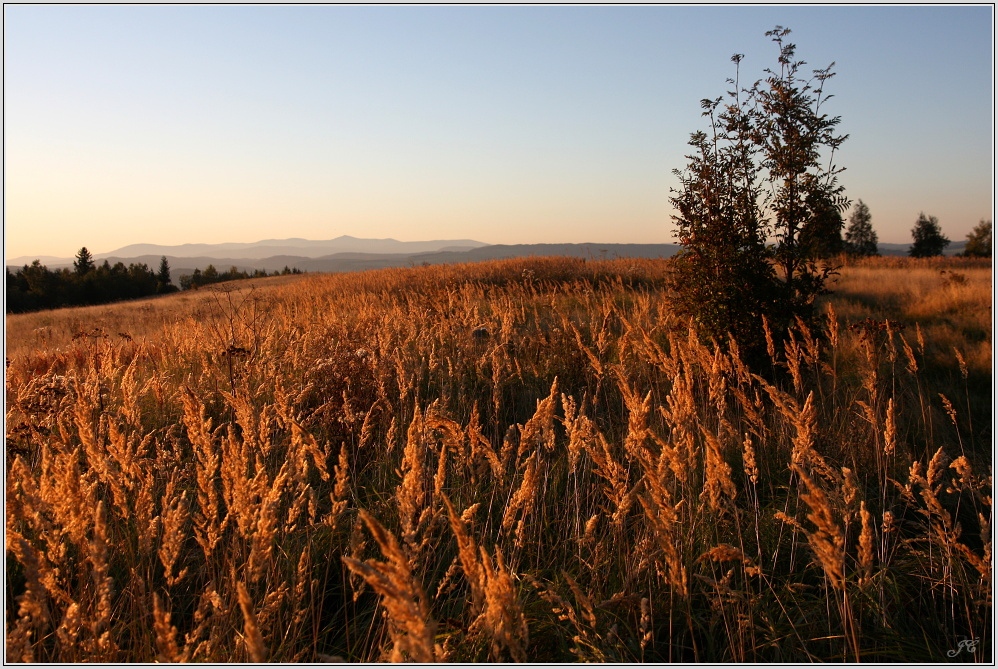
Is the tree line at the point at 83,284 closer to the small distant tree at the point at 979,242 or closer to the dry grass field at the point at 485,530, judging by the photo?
the dry grass field at the point at 485,530

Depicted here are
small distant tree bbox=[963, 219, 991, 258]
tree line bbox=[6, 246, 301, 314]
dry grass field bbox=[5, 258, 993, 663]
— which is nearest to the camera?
dry grass field bbox=[5, 258, 993, 663]

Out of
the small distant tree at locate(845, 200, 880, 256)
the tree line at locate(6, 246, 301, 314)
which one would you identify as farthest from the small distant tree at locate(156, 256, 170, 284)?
the small distant tree at locate(845, 200, 880, 256)

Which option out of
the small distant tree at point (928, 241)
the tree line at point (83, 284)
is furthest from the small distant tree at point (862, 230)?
the tree line at point (83, 284)

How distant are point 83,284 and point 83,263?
4.79 meters

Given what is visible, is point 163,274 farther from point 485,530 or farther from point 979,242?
point 979,242

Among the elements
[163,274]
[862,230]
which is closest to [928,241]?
[862,230]

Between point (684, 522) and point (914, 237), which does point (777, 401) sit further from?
point (914, 237)

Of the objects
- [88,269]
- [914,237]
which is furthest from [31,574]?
[914,237]

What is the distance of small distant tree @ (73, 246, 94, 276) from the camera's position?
98.8 feet

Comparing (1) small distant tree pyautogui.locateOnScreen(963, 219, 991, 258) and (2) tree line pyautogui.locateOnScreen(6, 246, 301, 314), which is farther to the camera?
(1) small distant tree pyautogui.locateOnScreen(963, 219, 991, 258)

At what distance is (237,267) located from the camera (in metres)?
35.9

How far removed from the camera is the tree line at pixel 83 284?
2686 centimetres

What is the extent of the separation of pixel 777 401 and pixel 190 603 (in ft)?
7.26

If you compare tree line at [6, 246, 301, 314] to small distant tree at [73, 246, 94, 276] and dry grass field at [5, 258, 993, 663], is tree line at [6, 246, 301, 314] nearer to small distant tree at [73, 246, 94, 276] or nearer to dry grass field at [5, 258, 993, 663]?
small distant tree at [73, 246, 94, 276]
